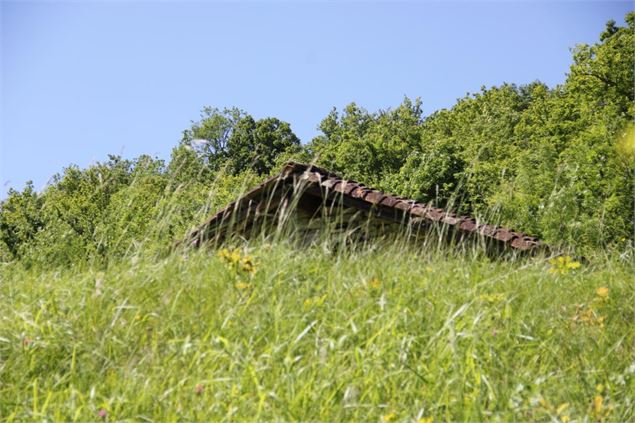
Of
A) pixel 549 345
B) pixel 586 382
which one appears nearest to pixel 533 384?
pixel 586 382

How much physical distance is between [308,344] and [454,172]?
1768 cm

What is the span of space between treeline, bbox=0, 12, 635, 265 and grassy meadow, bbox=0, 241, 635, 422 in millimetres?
1251

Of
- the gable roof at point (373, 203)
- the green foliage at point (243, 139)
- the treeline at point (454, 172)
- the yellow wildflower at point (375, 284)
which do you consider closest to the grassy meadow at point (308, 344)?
the yellow wildflower at point (375, 284)

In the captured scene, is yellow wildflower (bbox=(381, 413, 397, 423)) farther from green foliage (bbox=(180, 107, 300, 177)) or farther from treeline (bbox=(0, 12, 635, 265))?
green foliage (bbox=(180, 107, 300, 177))

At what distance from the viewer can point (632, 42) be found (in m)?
24.0

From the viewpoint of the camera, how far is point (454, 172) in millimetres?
21125

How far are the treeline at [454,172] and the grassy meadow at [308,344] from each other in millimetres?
1251

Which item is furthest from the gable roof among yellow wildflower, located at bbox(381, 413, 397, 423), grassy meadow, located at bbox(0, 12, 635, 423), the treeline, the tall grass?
yellow wildflower, located at bbox(381, 413, 397, 423)

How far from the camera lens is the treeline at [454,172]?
7113 millimetres

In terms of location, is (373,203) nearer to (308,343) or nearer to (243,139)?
(308,343)

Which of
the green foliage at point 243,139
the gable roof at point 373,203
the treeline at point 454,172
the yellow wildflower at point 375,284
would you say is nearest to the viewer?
the yellow wildflower at point 375,284

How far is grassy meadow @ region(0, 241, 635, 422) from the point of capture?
3477 millimetres

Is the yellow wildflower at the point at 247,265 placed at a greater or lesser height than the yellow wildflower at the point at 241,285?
greater

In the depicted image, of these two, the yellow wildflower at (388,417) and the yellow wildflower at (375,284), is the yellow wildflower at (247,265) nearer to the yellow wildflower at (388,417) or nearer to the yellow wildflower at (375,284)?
the yellow wildflower at (375,284)
